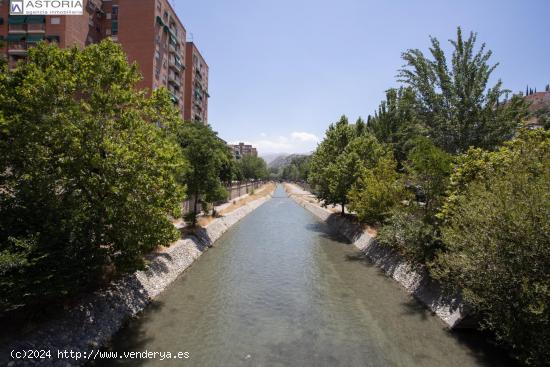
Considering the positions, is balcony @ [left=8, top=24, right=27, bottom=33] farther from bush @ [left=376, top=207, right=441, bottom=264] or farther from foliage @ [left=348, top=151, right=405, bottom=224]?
bush @ [left=376, top=207, right=441, bottom=264]

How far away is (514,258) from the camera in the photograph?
12000 millimetres

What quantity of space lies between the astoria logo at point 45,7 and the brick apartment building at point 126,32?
84.5 inches

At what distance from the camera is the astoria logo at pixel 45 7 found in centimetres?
4759

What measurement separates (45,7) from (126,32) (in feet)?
51.2

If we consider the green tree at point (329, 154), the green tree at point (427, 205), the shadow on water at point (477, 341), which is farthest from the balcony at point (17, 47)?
the shadow on water at point (477, 341)

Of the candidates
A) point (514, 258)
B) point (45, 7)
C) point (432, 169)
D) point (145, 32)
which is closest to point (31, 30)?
point (45, 7)

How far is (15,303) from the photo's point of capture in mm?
11164

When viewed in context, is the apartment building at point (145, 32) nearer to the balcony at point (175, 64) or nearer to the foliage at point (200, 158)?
the balcony at point (175, 64)

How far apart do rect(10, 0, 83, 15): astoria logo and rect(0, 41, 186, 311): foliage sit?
4145 centimetres

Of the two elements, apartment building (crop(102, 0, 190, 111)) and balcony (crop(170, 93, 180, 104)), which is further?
balcony (crop(170, 93, 180, 104))

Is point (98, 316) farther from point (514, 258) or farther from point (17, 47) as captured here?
point (17, 47)

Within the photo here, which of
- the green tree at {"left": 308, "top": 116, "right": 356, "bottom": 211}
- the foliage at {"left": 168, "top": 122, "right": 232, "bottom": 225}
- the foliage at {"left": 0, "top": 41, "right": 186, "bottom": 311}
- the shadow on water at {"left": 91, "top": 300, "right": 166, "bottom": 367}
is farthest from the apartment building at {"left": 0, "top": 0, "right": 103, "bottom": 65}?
the shadow on water at {"left": 91, "top": 300, "right": 166, "bottom": 367}

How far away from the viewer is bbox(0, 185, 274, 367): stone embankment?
11664 mm

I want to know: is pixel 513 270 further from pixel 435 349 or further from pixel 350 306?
pixel 350 306
